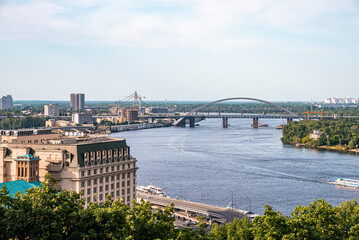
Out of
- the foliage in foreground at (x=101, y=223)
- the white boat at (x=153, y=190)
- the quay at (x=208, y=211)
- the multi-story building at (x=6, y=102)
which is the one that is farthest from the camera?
the multi-story building at (x=6, y=102)

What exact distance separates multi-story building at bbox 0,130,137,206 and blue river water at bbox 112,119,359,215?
29.0ft

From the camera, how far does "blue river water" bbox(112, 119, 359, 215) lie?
31.8m

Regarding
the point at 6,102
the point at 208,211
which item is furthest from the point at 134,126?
the point at 6,102

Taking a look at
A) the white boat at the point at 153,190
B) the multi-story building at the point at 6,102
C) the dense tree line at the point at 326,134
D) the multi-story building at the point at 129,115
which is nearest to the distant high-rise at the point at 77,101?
the multi-story building at the point at 6,102

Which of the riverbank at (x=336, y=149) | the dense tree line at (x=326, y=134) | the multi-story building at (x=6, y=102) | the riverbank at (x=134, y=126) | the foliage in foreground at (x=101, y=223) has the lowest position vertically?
the riverbank at (x=336, y=149)

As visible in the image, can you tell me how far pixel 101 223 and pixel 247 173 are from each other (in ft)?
93.4

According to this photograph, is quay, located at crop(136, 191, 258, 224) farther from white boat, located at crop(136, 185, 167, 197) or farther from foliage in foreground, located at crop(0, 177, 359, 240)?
foliage in foreground, located at crop(0, 177, 359, 240)

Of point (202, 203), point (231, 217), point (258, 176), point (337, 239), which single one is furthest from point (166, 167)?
point (337, 239)

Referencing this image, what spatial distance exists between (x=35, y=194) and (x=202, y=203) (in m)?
17.2

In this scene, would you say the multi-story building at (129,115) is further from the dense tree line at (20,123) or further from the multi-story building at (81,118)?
the dense tree line at (20,123)

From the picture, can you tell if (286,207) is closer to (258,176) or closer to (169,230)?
(258,176)

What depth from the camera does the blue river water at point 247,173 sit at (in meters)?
31.8

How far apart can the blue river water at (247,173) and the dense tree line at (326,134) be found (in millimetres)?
5085

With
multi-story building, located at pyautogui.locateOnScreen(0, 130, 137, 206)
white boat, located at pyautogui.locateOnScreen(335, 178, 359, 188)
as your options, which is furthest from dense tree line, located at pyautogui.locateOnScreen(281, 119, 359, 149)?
multi-story building, located at pyautogui.locateOnScreen(0, 130, 137, 206)
